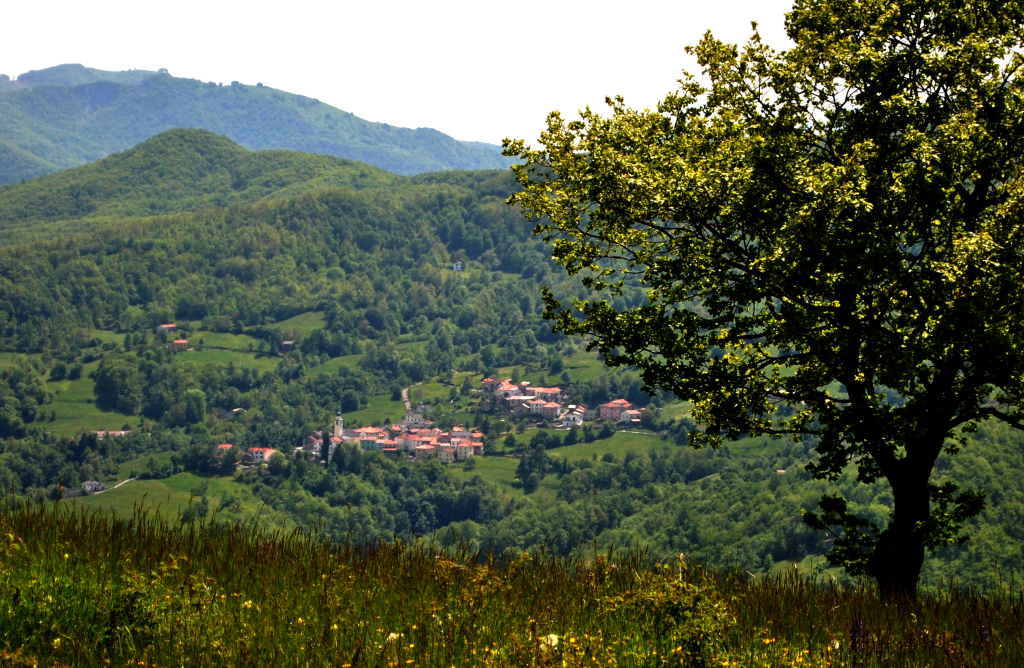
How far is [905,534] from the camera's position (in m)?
12.9

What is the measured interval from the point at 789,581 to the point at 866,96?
29.9 feet

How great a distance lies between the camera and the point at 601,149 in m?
14.2

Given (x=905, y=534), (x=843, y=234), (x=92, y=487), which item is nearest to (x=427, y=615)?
(x=843, y=234)

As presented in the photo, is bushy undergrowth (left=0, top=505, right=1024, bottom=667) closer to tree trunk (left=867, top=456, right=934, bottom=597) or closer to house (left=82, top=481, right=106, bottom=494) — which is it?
tree trunk (left=867, top=456, right=934, bottom=597)

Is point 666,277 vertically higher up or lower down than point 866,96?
lower down

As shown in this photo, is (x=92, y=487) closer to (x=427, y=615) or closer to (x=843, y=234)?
(x=843, y=234)

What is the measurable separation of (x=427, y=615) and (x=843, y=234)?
27.5 feet

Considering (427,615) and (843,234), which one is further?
(843,234)

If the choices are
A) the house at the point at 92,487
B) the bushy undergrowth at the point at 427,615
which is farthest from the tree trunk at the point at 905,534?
the house at the point at 92,487

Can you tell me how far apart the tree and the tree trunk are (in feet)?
0.09

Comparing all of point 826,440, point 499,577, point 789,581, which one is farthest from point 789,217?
point 499,577

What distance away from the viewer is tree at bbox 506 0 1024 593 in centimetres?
1155

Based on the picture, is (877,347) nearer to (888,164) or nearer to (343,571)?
(888,164)

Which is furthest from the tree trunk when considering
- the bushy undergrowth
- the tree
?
the bushy undergrowth
